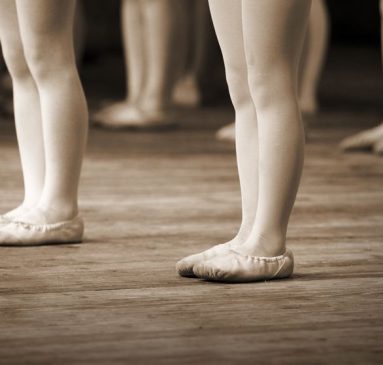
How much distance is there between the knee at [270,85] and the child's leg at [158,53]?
253 cm

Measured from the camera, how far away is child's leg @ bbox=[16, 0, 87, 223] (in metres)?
2.18

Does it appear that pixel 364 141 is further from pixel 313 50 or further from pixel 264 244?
pixel 264 244

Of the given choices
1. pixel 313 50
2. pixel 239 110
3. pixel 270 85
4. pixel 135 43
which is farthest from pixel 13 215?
pixel 313 50

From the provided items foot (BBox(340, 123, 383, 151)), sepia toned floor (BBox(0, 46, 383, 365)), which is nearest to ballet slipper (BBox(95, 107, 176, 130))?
foot (BBox(340, 123, 383, 151))

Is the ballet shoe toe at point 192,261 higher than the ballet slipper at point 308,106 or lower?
higher

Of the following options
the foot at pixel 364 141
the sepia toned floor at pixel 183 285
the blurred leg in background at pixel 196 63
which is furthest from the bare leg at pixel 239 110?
the blurred leg in background at pixel 196 63

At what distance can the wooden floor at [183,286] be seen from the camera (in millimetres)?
1585

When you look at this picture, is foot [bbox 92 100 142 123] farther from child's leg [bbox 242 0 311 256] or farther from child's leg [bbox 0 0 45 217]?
child's leg [bbox 242 0 311 256]

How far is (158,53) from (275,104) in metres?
2.56

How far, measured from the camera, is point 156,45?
4441 millimetres

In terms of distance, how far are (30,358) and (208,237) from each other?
92 centimetres

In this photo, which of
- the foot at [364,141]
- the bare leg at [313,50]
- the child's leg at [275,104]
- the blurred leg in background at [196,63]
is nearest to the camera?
the child's leg at [275,104]

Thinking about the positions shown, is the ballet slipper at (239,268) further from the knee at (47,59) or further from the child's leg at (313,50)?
the child's leg at (313,50)

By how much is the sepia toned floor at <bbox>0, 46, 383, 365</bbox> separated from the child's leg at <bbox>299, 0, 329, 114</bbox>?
143 centimetres
